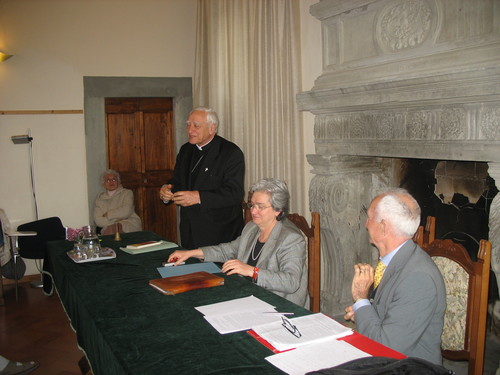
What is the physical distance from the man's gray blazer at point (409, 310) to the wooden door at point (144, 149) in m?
4.47

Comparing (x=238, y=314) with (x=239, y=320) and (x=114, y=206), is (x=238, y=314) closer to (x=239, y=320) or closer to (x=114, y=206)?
(x=239, y=320)

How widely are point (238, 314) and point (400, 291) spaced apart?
0.61 metres

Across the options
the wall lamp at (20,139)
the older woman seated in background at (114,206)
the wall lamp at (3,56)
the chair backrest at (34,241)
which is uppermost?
the wall lamp at (3,56)

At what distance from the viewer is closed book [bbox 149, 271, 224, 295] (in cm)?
226

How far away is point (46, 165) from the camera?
18.2 feet

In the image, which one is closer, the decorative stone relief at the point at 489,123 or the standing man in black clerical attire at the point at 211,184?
the decorative stone relief at the point at 489,123

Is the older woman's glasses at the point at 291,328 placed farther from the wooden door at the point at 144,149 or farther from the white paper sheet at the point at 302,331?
the wooden door at the point at 144,149

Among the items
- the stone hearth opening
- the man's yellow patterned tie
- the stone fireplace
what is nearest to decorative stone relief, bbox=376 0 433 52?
the stone fireplace

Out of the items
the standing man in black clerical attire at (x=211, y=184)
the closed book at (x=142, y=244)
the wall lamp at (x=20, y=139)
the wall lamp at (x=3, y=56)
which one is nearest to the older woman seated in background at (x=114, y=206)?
the wall lamp at (x=20, y=139)

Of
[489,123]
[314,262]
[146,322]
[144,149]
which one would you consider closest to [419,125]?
[489,123]

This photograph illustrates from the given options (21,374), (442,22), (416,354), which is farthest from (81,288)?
(442,22)

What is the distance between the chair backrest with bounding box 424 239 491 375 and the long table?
0.48 metres

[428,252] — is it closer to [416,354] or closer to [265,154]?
[416,354]

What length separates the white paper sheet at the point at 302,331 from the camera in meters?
1.65
